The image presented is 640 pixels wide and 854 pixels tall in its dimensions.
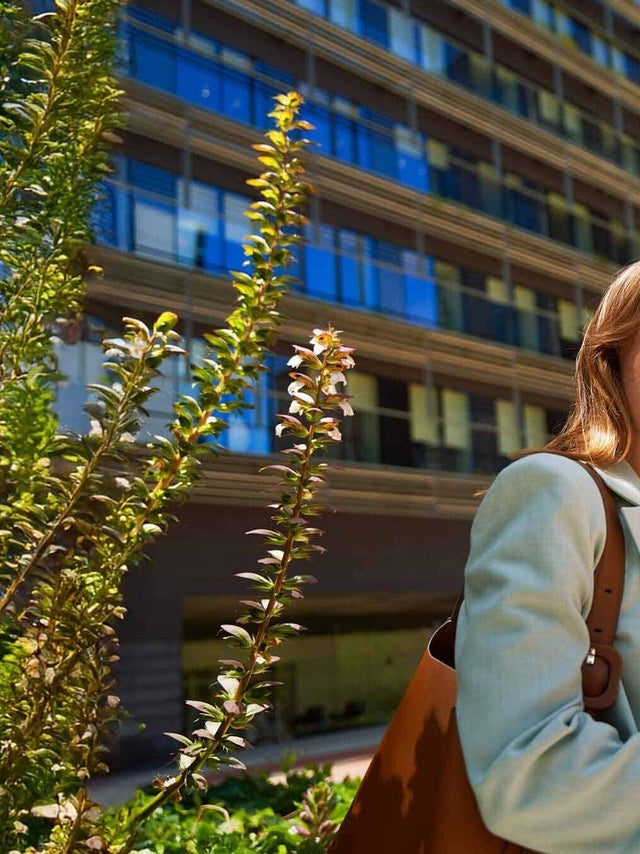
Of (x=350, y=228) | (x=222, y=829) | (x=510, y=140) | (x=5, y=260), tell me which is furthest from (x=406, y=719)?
(x=510, y=140)

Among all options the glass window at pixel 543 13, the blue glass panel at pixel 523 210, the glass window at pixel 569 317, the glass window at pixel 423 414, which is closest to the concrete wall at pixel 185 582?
the glass window at pixel 423 414

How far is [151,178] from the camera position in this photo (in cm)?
1812

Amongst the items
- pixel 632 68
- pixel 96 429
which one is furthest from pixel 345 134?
pixel 96 429

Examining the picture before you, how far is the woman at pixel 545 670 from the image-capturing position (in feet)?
4.22

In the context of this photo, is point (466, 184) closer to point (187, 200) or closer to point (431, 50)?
point (431, 50)

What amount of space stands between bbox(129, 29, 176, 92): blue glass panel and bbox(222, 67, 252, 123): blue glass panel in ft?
3.95

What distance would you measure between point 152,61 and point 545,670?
1790 centimetres

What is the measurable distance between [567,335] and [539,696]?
26424 millimetres

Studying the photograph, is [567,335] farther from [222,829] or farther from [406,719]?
[406,719]

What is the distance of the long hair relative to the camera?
5.52 ft

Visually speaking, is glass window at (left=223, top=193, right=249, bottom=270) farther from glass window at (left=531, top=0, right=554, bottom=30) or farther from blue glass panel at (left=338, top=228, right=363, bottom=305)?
glass window at (left=531, top=0, right=554, bottom=30)

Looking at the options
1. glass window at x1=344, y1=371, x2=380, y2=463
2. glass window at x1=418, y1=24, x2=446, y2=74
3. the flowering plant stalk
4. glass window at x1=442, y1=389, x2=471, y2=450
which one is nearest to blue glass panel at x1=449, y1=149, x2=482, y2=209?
glass window at x1=418, y1=24, x2=446, y2=74

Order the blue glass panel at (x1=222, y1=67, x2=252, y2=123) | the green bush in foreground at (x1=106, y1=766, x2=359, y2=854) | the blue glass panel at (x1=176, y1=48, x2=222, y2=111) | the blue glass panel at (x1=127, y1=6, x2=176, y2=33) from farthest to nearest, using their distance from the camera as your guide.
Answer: the blue glass panel at (x1=222, y1=67, x2=252, y2=123), the blue glass panel at (x1=176, y1=48, x2=222, y2=111), the blue glass panel at (x1=127, y1=6, x2=176, y2=33), the green bush in foreground at (x1=106, y1=766, x2=359, y2=854)

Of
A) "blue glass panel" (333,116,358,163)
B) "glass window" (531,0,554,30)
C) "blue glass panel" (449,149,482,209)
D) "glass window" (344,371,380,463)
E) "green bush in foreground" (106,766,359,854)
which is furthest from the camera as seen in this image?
"glass window" (531,0,554,30)
